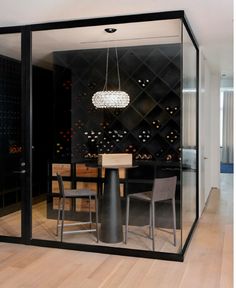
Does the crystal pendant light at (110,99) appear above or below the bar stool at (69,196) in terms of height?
above

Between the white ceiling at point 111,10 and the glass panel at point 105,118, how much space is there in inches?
21.5

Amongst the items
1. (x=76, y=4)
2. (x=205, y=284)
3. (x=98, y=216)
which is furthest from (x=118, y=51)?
(x=205, y=284)

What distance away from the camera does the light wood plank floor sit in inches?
128

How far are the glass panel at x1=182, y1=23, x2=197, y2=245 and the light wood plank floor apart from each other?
0.46 meters

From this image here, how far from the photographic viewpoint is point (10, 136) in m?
5.36

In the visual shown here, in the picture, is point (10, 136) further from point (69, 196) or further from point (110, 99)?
point (110, 99)

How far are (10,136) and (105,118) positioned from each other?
55.9 inches

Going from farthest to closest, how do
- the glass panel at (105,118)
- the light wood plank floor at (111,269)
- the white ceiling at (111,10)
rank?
the glass panel at (105,118) → the white ceiling at (111,10) → the light wood plank floor at (111,269)

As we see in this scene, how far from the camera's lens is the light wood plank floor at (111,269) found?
128 inches

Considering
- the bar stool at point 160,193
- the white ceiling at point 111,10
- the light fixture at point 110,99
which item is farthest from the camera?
the light fixture at point 110,99

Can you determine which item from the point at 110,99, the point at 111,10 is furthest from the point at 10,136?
the point at 111,10

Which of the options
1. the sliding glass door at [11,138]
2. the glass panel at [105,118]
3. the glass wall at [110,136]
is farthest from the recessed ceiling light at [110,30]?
the sliding glass door at [11,138]

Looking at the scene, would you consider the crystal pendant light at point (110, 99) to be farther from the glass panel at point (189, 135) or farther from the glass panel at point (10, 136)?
the glass panel at point (10, 136)

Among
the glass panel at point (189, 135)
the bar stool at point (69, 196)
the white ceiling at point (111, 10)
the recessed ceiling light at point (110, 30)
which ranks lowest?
the bar stool at point (69, 196)
